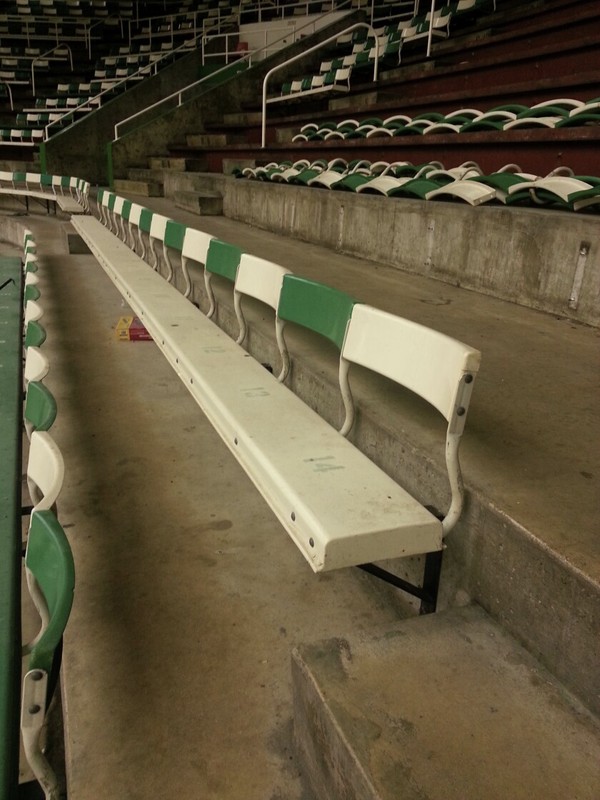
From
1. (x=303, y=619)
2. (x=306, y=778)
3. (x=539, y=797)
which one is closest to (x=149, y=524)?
(x=303, y=619)

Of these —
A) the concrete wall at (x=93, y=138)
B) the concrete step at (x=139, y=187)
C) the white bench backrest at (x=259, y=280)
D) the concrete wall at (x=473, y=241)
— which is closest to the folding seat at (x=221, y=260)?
the white bench backrest at (x=259, y=280)

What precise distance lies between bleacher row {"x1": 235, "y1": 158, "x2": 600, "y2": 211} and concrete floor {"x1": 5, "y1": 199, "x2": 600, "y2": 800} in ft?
1.84

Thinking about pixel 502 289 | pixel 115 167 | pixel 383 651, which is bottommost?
pixel 383 651

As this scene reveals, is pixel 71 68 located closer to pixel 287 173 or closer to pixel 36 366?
pixel 287 173

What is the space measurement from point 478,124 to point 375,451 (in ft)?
10.7

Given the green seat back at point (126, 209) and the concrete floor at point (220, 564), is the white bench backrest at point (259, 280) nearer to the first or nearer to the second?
the concrete floor at point (220, 564)

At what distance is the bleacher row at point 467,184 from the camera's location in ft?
8.82

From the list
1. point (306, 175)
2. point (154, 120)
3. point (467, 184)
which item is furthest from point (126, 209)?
point (154, 120)

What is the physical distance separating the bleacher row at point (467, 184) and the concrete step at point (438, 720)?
211 centimetres

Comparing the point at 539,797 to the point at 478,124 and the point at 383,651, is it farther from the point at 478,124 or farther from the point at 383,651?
the point at 478,124

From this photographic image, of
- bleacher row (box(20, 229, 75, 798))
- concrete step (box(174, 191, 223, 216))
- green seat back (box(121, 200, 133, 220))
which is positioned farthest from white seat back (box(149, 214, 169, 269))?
bleacher row (box(20, 229, 75, 798))

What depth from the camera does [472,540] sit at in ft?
4.00

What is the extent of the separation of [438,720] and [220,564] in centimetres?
91

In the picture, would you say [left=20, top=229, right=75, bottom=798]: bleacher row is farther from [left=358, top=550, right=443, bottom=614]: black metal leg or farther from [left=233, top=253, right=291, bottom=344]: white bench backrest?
[left=233, top=253, right=291, bottom=344]: white bench backrest
